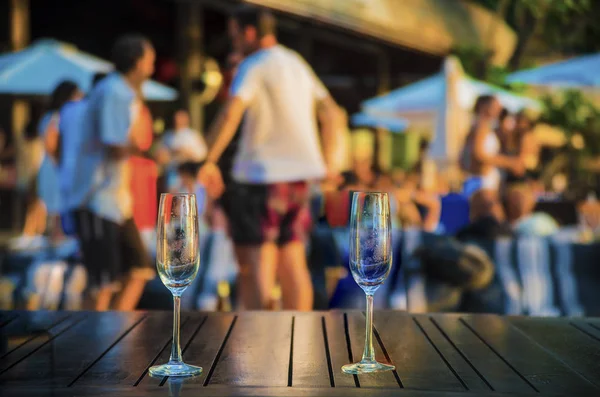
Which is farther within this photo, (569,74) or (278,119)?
(569,74)

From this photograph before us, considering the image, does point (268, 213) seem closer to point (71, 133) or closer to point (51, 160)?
point (71, 133)

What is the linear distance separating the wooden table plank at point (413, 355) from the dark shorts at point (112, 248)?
7.27ft

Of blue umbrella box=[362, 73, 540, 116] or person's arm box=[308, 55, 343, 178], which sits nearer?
person's arm box=[308, 55, 343, 178]

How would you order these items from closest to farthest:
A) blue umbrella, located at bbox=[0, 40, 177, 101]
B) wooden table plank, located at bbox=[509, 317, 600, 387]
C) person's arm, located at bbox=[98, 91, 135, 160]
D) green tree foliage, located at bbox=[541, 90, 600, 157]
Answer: wooden table plank, located at bbox=[509, 317, 600, 387], person's arm, located at bbox=[98, 91, 135, 160], blue umbrella, located at bbox=[0, 40, 177, 101], green tree foliage, located at bbox=[541, 90, 600, 157]

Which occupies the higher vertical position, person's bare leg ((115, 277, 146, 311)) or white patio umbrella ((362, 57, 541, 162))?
white patio umbrella ((362, 57, 541, 162))

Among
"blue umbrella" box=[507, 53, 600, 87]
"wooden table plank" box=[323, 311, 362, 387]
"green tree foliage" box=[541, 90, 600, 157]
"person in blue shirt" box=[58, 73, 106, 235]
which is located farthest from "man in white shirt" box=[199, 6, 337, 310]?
"green tree foliage" box=[541, 90, 600, 157]

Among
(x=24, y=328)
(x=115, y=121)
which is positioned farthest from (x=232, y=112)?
(x=24, y=328)

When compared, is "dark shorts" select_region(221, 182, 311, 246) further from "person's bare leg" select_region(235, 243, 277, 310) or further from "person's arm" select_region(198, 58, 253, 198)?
"person's arm" select_region(198, 58, 253, 198)

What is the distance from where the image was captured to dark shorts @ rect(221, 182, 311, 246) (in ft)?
12.2

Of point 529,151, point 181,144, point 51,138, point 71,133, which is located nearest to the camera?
point 71,133

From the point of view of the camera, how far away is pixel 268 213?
3719 mm

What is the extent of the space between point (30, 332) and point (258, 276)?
2.06 m

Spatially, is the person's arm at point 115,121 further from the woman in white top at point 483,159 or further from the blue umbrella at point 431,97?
the blue umbrella at point 431,97

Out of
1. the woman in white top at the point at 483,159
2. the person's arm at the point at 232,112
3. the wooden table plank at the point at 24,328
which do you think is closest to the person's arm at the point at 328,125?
the person's arm at the point at 232,112
